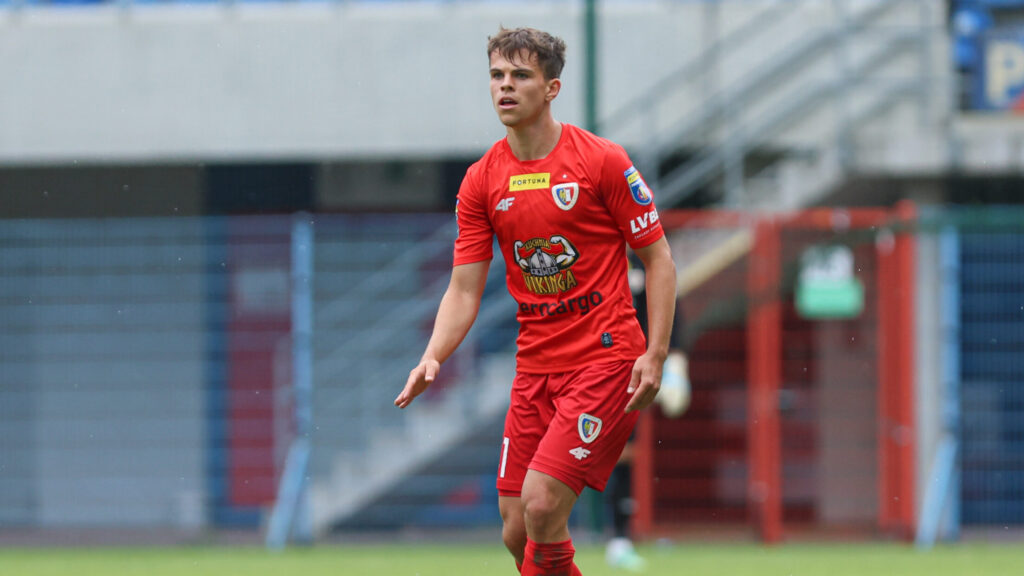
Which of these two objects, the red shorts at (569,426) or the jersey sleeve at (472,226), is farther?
the jersey sleeve at (472,226)

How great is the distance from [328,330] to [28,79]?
593 cm

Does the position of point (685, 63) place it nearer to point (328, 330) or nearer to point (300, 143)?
point (300, 143)

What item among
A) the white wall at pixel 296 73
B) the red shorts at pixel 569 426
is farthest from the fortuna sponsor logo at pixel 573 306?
the white wall at pixel 296 73

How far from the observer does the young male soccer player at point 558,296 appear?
17.5 feet

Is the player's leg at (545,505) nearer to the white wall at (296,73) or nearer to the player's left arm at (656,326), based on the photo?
the player's left arm at (656,326)

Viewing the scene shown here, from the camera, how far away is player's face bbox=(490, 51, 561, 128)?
534 centimetres

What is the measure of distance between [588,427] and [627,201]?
0.84 meters

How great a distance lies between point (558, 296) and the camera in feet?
18.2

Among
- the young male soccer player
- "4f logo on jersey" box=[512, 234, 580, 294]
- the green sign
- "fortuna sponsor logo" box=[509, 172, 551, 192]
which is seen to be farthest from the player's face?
the green sign

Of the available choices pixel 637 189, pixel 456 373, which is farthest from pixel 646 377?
pixel 456 373

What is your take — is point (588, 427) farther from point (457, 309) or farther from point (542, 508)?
point (457, 309)

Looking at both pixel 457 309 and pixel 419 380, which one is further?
pixel 457 309

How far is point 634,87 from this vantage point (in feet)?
53.0

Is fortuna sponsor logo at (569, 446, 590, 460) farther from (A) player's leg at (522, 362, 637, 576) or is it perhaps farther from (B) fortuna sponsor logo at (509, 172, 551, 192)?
(B) fortuna sponsor logo at (509, 172, 551, 192)
